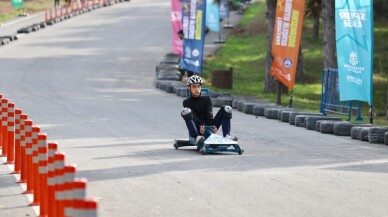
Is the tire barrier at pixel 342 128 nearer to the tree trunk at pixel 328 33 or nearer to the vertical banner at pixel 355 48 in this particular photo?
the vertical banner at pixel 355 48

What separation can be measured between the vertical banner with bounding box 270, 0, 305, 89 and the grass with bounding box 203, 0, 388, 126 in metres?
3.28

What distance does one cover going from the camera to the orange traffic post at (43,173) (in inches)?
447

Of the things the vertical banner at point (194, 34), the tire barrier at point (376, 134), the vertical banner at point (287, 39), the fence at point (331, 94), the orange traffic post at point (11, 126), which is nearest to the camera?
the orange traffic post at point (11, 126)

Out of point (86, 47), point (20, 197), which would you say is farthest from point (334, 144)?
point (86, 47)

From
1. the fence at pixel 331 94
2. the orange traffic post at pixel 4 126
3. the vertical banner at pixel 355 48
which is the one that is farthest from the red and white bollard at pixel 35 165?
the fence at pixel 331 94

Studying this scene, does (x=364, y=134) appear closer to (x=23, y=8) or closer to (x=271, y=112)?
(x=271, y=112)

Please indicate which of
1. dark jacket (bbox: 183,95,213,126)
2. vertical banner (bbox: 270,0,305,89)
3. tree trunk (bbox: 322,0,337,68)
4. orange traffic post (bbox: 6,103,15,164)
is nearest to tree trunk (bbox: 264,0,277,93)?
tree trunk (bbox: 322,0,337,68)

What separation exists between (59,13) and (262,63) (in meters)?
27.4

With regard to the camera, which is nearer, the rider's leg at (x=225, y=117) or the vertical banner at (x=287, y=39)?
the rider's leg at (x=225, y=117)

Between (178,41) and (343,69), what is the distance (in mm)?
19758

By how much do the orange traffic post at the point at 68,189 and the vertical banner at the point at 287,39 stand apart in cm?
2056

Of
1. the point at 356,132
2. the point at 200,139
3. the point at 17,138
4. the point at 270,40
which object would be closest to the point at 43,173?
the point at 17,138

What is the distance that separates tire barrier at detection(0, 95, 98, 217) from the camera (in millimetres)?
7807

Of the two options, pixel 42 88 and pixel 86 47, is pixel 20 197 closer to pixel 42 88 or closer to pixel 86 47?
pixel 42 88
